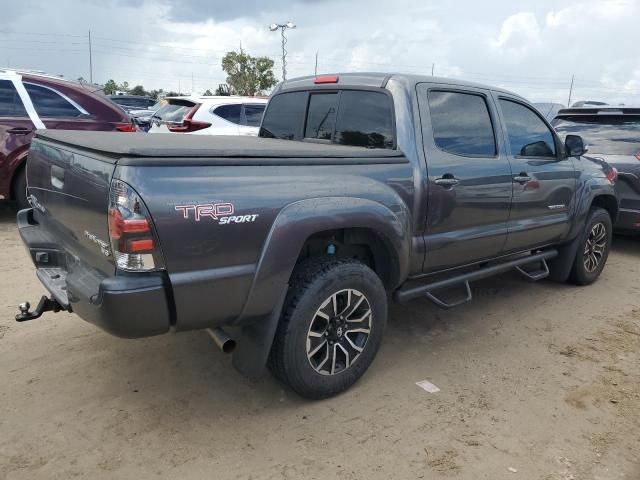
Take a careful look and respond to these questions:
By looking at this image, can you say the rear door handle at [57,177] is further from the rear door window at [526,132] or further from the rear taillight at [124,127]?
the rear taillight at [124,127]

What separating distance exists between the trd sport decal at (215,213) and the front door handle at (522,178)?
8.05 ft

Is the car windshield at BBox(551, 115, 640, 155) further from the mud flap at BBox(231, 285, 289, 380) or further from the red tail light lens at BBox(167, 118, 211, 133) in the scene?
the mud flap at BBox(231, 285, 289, 380)

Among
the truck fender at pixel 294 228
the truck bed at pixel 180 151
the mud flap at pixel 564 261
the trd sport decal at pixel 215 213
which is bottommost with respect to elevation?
the mud flap at pixel 564 261

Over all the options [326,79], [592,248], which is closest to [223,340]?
[326,79]

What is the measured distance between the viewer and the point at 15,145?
639 centimetres

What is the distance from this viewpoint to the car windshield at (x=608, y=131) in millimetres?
6617

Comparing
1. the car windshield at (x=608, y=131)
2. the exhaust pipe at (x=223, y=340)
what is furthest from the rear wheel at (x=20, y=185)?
the car windshield at (x=608, y=131)

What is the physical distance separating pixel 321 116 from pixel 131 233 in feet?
6.95

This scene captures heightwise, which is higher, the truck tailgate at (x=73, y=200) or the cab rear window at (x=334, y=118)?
the cab rear window at (x=334, y=118)

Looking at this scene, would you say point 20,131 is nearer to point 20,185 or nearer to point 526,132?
point 20,185

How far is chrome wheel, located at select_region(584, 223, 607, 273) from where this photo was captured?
5.30 m

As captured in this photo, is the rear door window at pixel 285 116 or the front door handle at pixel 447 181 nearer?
the front door handle at pixel 447 181

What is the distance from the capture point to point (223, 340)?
9.18 ft

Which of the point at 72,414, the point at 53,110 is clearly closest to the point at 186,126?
the point at 53,110
